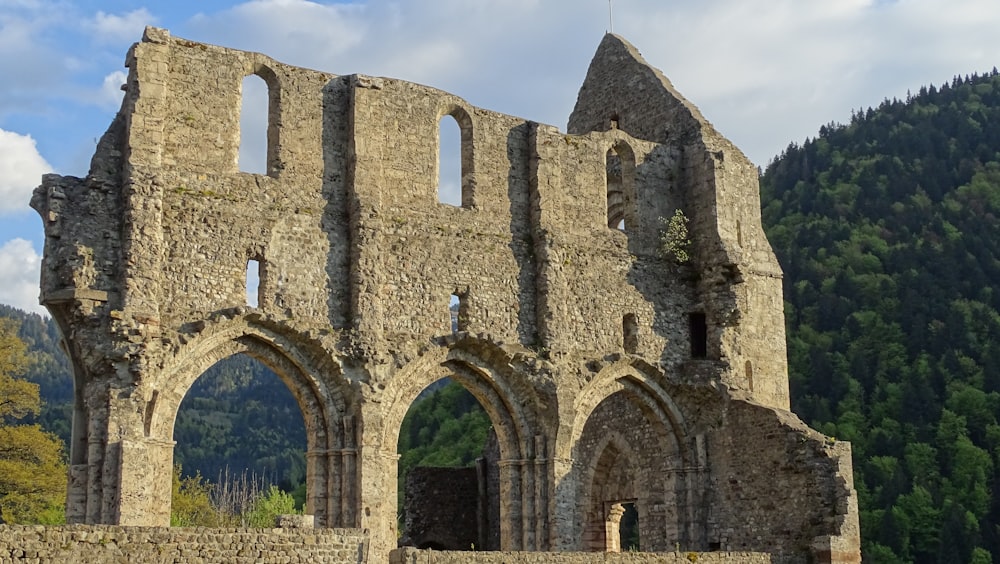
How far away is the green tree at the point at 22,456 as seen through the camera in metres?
29.3

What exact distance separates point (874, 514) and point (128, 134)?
31.8 m

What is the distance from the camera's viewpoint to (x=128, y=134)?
17578 mm

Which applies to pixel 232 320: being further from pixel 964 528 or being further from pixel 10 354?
pixel 964 528

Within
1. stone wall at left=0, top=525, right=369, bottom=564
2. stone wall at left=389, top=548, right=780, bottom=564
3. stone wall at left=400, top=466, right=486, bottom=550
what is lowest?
stone wall at left=389, top=548, right=780, bottom=564

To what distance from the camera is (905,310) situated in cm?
4903

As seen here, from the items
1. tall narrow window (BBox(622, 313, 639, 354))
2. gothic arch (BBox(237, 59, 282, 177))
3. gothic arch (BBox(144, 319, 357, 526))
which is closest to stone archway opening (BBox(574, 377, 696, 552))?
tall narrow window (BBox(622, 313, 639, 354))

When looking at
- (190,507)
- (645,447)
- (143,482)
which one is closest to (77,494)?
(143,482)

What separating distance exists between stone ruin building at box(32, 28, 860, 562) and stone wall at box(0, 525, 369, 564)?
373 centimetres

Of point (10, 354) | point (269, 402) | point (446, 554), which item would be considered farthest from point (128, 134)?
point (269, 402)

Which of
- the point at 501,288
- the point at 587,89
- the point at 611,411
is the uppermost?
the point at 587,89

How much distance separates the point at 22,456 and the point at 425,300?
15.2 metres

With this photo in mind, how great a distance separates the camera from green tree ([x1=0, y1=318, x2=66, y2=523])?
29.3 meters

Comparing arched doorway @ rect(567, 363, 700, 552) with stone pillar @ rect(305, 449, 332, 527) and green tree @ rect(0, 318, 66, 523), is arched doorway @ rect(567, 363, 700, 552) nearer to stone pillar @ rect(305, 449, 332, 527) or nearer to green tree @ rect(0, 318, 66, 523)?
stone pillar @ rect(305, 449, 332, 527)

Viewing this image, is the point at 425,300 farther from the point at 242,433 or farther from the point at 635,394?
the point at 242,433
